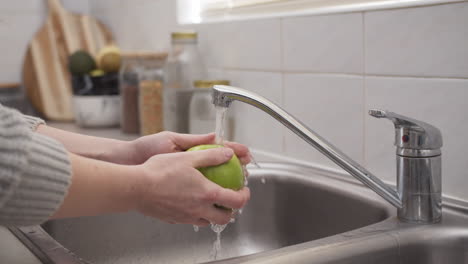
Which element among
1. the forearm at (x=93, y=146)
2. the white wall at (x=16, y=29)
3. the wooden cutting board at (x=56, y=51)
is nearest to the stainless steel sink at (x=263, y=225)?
the forearm at (x=93, y=146)

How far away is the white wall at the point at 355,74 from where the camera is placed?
85 centimetres

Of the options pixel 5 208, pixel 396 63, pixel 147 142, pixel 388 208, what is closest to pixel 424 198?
pixel 388 208

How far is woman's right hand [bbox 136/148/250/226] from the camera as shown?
59cm

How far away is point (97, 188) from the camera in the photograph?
56 centimetres

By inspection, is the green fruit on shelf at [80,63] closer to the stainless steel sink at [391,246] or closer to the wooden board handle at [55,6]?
the wooden board handle at [55,6]

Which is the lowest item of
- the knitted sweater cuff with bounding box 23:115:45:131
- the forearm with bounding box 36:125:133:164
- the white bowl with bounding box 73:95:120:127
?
the white bowl with bounding box 73:95:120:127

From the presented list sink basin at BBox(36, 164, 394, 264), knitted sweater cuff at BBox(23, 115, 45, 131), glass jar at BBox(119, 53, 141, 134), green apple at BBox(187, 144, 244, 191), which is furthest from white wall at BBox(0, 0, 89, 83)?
green apple at BBox(187, 144, 244, 191)

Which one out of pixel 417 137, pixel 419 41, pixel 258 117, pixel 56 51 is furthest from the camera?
pixel 56 51

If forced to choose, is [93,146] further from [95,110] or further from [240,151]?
[95,110]

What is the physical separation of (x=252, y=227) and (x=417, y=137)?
0.40m

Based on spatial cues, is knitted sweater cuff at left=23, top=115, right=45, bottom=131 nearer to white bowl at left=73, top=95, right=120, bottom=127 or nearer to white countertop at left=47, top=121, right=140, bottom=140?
white countertop at left=47, top=121, right=140, bottom=140

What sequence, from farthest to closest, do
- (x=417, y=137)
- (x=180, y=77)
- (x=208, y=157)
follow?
(x=180, y=77)
(x=417, y=137)
(x=208, y=157)

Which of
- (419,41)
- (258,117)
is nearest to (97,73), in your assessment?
(258,117)

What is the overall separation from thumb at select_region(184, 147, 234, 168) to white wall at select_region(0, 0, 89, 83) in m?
1.51
